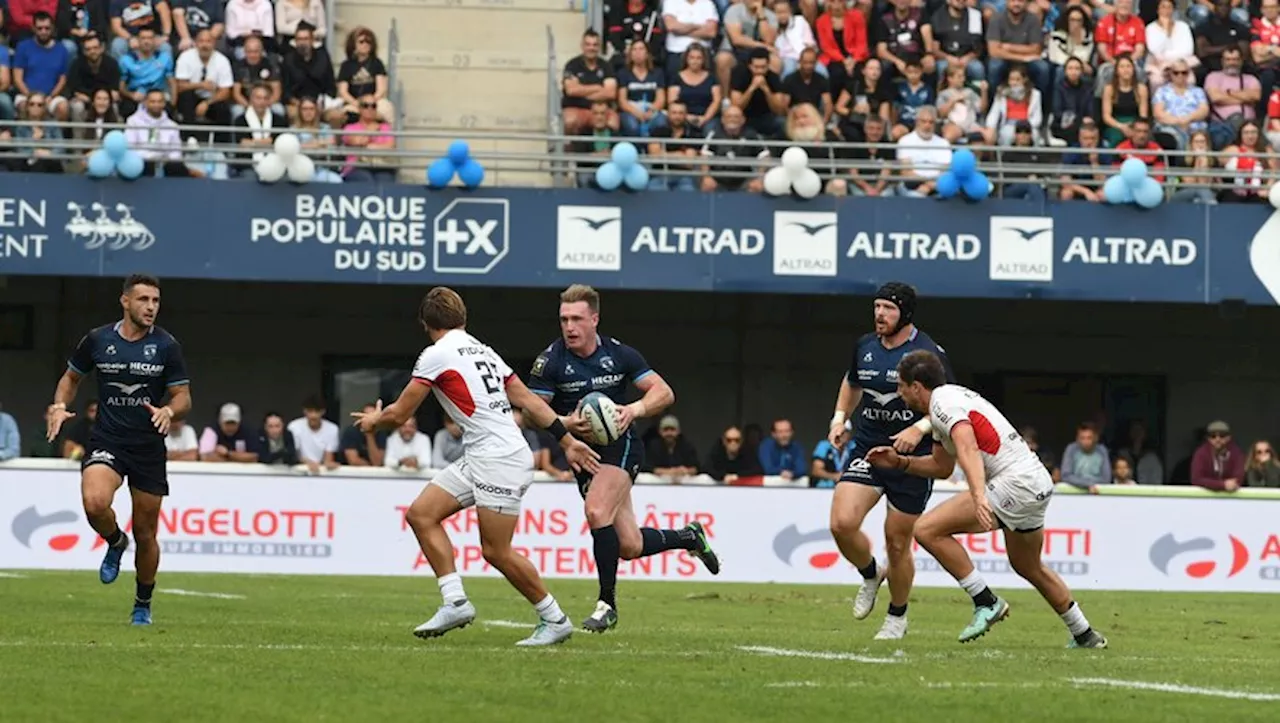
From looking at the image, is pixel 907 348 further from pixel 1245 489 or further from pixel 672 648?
pixel 1245 489

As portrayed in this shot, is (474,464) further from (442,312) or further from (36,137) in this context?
(36,137)

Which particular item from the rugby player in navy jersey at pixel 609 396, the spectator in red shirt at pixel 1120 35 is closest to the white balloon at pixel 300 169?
the spectator in red shirt at pixel 1120 35

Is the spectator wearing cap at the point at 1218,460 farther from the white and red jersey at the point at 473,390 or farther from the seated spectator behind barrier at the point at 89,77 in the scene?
the white and red jersey at the point at 473,390

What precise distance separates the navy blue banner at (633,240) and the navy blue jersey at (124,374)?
11.2 meters

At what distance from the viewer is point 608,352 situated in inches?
528

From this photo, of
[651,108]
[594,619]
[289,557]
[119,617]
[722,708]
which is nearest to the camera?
[722,708]

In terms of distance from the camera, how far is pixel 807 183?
25172mm

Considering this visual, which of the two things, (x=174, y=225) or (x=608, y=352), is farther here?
(x=174, y=225)

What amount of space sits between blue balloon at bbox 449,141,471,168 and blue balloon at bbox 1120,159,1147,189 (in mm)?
7301

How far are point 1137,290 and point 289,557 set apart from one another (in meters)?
10.0

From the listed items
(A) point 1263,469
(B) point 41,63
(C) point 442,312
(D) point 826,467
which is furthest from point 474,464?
(A) point 1263,469

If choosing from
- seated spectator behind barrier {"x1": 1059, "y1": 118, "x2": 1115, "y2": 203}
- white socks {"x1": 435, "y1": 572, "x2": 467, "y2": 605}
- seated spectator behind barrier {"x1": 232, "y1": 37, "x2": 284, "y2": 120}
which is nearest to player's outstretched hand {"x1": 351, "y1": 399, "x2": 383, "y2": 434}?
white socks {"x1": 435, "y1": 572, "x2": 467, "y2": 605}

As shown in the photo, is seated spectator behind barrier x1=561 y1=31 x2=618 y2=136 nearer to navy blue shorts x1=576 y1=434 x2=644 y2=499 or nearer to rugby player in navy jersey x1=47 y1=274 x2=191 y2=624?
rugby player in navy jersey x1=47 y1=274 x2=191 y2=624

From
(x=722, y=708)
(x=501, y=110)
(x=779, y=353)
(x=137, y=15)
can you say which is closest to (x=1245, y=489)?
(x=779, y=353)
